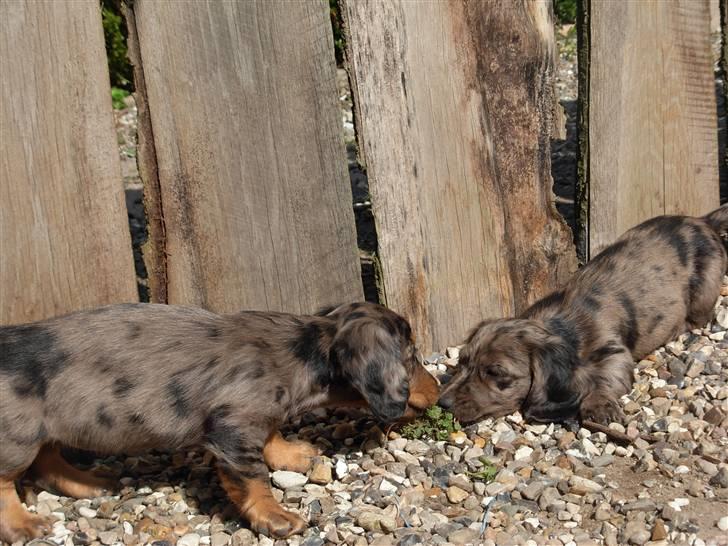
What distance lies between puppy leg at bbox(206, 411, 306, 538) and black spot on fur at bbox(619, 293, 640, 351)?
271 centimetres

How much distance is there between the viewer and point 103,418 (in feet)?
17.9

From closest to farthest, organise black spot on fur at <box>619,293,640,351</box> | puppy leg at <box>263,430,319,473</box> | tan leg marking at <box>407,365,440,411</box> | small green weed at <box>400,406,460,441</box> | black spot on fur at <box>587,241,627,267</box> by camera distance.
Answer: puppy leg at <box>263,430,319,473</box> < tan leg marking at <box>407,365,440,411</box> < small green weed at <box>400,406,460,441</box> < black spot on fur at <box>619,293,640,351</box> < black spot on fur at <box>587,241,627,267</box>

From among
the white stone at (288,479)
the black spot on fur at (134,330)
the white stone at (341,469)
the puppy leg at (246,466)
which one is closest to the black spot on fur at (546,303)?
the white stone at (341,469)

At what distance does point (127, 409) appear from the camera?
5.47 metres

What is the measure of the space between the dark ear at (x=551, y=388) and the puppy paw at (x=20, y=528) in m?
2.90

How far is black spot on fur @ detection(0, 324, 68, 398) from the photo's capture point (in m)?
5.33

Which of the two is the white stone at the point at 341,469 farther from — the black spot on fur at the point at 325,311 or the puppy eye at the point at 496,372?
the puppy eye at the point at 496,372

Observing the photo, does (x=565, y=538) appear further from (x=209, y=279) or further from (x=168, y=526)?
(x=209, y=279)

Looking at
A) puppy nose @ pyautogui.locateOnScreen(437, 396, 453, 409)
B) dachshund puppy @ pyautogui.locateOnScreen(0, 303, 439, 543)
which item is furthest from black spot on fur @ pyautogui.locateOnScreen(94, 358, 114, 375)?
puppy nose @ pyautogui.locateOnScreen(437, 396, 453, 409)

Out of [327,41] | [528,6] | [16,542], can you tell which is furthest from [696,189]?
[16,542]

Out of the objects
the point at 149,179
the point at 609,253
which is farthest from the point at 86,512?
the point at 609,253

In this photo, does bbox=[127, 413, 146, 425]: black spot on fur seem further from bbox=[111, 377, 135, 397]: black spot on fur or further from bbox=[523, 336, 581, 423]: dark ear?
bbox=[523, 336, 581, 423]: dark ear

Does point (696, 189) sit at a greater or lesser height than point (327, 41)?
lesser

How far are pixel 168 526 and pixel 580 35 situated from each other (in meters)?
4.05
